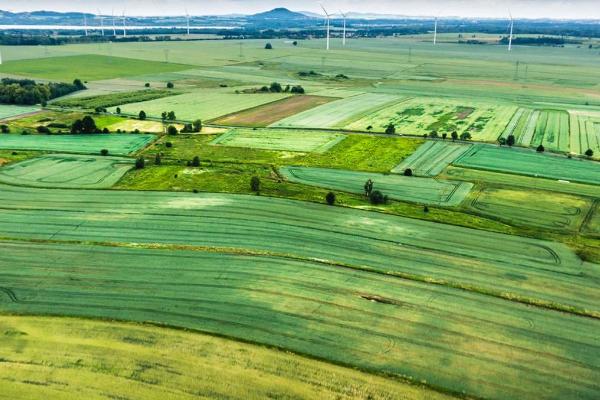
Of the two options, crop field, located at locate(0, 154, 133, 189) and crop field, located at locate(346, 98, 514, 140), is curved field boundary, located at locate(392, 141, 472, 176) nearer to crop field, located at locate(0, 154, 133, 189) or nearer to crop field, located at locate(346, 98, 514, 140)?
crop field, located at locate(346, 98, 514, 140)

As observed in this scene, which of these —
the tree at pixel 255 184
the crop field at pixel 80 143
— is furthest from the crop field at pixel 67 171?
the tree at pixel 255 184

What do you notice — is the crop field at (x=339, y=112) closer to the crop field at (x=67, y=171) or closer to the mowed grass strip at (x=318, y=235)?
the crop field at (x=67, y=171)

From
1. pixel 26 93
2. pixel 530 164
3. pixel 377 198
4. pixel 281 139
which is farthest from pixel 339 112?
pixel 26 93

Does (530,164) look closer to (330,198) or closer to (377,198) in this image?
(377,198)

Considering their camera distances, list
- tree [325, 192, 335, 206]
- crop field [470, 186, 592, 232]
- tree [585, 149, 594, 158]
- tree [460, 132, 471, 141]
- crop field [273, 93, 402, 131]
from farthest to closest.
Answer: crop field [273, 93, 402, 131], tree [460, 132, 471, 141], tree [585, 149, 594, 158], tree [325, 192, 335, 206], crop field [470, 186, 592, 232]

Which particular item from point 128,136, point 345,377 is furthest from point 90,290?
point 128,136

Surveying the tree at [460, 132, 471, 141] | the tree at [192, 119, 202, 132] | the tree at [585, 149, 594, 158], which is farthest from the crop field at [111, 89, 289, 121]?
the tree at [585, 149, 594, 158]

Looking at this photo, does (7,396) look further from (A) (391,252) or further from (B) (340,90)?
(B) (340,90)
